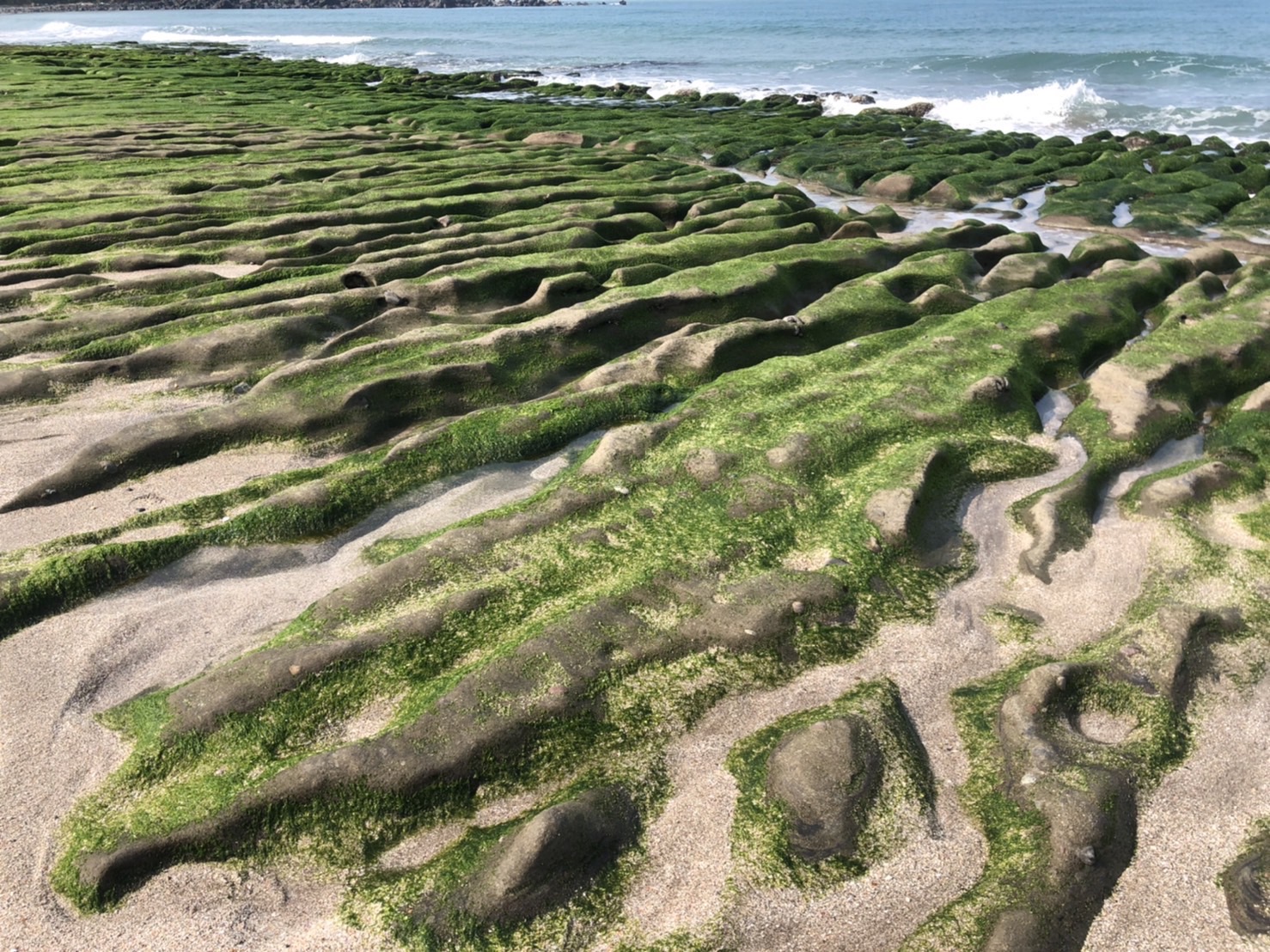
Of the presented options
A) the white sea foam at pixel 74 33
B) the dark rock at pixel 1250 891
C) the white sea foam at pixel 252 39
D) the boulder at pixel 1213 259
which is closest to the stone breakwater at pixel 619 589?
the dark rock at pixel 1250 891

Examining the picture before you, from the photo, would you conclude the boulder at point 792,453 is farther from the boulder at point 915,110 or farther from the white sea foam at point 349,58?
the white sea foam at point 349,58

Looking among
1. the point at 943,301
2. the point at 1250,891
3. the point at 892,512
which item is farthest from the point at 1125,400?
the point at 1250,891

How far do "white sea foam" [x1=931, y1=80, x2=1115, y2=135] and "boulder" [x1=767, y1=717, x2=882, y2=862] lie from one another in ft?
107

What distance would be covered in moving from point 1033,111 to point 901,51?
27.9 metres

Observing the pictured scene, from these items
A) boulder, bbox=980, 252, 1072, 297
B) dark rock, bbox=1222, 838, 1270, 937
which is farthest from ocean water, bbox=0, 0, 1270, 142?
dark rock, bbox=1222, 838, 1270, 937

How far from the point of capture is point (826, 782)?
465 cm

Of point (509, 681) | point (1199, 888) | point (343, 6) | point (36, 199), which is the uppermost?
point (343, 6)

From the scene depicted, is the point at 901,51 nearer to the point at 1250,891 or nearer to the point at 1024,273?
the point at 1024,273

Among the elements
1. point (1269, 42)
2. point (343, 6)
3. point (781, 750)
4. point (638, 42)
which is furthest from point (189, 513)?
point (343, 6)

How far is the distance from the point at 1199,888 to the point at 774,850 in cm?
208

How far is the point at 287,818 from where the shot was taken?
4422mm

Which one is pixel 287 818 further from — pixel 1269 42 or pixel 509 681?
pixel 1269 42

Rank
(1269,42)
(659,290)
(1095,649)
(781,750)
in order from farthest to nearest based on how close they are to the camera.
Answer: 1. (1269,42)
2. (659,290)
3. (1095,649)
4. (781,750)

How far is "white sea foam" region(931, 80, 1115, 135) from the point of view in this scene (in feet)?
107
